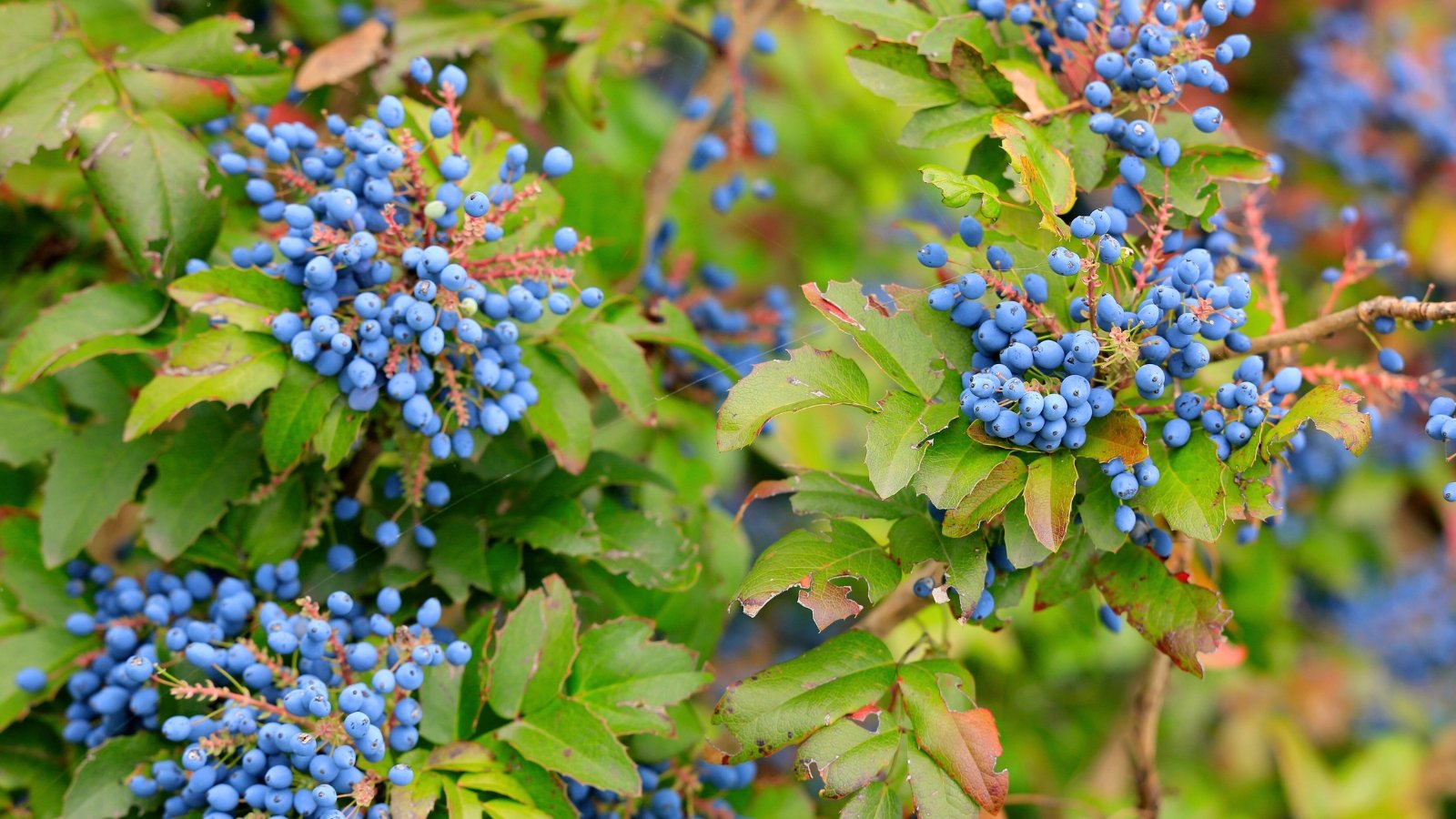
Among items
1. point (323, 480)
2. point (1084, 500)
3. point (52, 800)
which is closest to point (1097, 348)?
point (1084, 500)

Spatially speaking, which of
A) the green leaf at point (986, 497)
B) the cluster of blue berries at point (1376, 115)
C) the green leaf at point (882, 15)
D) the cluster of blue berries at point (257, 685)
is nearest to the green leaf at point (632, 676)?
the cluster of blue berries at point (257, 685)

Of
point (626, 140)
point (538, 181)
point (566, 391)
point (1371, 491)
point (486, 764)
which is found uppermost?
point (538, 181)

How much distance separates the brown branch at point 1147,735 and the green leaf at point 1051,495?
0.55 m

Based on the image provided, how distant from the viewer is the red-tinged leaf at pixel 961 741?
106cm

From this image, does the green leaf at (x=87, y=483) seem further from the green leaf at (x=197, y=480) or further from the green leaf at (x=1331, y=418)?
the green leaf at (x=1331, y=418)

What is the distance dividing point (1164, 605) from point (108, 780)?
105 centimetres

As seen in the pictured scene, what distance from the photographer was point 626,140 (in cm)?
259

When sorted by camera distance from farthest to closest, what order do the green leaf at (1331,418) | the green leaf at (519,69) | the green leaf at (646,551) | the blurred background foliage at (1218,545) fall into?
1. the blurred background foliage at (1218,545)
2. the green leaf at (519,69)
3. the green leaf at (646,551)
4. the green leaf at (1331,418)

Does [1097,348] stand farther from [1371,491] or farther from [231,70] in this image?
[1371,491]

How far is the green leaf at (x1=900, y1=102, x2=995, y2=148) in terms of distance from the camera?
3.95 feet

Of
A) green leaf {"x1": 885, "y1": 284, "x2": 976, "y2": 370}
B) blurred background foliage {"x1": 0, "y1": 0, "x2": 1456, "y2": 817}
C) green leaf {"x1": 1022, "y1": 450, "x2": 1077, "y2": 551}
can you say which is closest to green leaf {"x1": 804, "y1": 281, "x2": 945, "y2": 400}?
green leaf {"x1": 885, "y1": 284, "x2": 976, "y2": 370}

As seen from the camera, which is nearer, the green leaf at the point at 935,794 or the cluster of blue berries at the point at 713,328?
the green leaf at the point at 935,794

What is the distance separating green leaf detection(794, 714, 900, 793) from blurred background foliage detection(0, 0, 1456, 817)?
744 millimetres

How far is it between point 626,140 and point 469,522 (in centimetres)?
146
